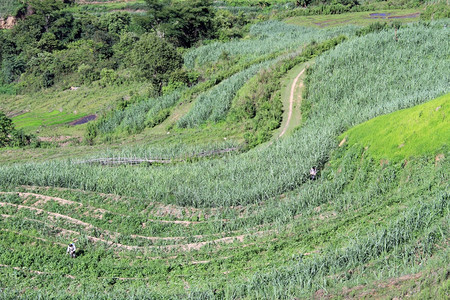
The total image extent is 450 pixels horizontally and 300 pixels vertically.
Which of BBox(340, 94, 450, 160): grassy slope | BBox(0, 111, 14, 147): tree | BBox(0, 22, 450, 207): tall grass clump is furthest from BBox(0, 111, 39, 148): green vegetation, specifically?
BBox(340, 94, 450, 160): grassy slope

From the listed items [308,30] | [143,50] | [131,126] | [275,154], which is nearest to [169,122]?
[131,126]

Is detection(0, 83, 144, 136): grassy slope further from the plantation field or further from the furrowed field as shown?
the plantation field

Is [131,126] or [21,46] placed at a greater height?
[21,46]

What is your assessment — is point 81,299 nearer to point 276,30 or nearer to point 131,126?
point 131,126

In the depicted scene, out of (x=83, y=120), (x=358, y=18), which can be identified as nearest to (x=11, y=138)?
(x=83, y=120)

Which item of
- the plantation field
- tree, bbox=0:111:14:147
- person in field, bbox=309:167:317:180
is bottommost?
person in field, bbox=309:167:317:180

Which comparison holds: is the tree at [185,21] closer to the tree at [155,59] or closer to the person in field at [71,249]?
the tree at [155,59]
